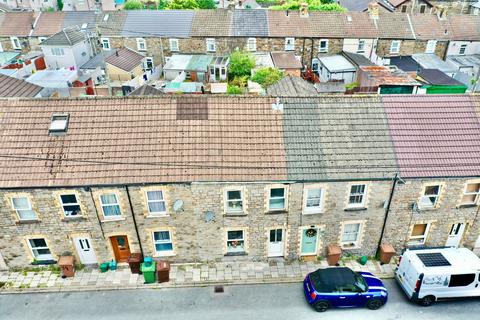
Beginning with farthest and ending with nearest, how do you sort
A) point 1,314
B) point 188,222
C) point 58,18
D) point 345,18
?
→ point 58,18, point 345,18, point 188,222, point 1,314

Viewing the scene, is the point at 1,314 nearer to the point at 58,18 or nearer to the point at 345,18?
the point at 345,18

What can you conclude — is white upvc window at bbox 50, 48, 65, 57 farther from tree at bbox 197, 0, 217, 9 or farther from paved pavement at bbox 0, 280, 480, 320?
paved pavement at bbox 0, 280, 480, 320

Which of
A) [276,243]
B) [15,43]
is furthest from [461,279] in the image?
[15,43]

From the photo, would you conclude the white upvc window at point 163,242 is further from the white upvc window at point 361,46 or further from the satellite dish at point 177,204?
the white upvc window at point 361,46

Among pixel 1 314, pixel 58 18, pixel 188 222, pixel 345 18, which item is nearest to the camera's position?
pixel 1 314

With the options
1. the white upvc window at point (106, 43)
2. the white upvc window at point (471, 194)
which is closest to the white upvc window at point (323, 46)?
the white upvc window at point (106, 43)

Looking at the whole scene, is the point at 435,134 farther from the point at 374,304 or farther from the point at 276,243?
the point at 276,243

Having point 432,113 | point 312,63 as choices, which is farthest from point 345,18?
point 432,113
